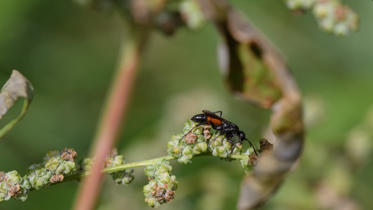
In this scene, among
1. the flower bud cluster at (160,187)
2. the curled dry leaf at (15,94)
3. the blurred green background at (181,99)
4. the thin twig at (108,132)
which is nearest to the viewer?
the thin twig at (108,132)

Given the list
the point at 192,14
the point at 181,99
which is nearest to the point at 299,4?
the point at 192,14

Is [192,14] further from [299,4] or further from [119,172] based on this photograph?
[119,172]

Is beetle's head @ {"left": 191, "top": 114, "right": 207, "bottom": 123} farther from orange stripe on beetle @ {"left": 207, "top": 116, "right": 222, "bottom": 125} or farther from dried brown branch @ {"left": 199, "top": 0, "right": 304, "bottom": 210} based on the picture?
dried brown branch @ {"left": 199, "top": 0, "right": 304, "bottom": 210}

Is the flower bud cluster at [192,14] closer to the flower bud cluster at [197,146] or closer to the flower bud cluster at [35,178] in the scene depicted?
the flower bud cluster at [197,146]

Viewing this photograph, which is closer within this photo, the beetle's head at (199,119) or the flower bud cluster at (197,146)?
the flower bud cluster at (197,146)

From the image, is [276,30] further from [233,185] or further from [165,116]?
[233,185]

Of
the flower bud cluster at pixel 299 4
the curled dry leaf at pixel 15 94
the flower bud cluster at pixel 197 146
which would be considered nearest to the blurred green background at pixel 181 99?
the flower bud cluster at pixel 197 146
